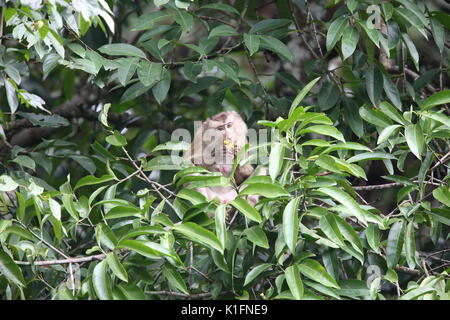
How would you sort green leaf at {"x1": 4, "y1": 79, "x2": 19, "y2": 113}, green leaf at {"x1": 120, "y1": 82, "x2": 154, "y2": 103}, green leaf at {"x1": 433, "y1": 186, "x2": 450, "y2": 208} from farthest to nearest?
1. green leaf at {"x1": 120, "y1": 82, "x2": 154, "y2": 103}
2. green leaf at {"x1": 4, "y1": 79, "x2": 19, "y2": 113}
3. green leaf at {"x1": 433, "y1": 186, "x2": 450, "y2": 208}

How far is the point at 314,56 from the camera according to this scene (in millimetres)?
2375

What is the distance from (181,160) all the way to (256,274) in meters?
0.41

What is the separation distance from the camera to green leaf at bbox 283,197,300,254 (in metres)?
1.48

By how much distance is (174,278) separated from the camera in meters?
1.56

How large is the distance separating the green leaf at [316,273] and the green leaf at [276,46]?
2.65 feet

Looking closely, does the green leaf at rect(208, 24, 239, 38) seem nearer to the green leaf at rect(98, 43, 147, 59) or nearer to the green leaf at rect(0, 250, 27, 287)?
the green leaf at rect(98, 43, 147, 59)

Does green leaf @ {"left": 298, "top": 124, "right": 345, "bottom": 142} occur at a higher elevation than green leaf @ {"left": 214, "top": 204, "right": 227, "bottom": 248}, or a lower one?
higher

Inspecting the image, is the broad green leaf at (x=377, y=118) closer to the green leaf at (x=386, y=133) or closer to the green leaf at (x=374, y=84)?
the green leaf at (x=386, y=133)

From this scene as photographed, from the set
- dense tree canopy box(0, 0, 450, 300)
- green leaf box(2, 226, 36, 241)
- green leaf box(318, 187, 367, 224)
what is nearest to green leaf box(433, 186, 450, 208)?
dense tree canopy box(0, 0, 450, 300)

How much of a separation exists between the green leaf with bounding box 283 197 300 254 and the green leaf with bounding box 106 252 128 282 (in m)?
0.34

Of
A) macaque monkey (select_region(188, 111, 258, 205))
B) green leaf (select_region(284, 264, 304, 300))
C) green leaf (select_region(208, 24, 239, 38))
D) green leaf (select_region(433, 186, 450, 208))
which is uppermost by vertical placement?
green leaf (select_region(208, 24, 239, 38))

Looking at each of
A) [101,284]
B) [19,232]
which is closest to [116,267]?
[101,284]

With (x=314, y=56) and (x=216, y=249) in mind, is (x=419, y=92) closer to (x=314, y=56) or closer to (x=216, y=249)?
(x=314, y=56)
